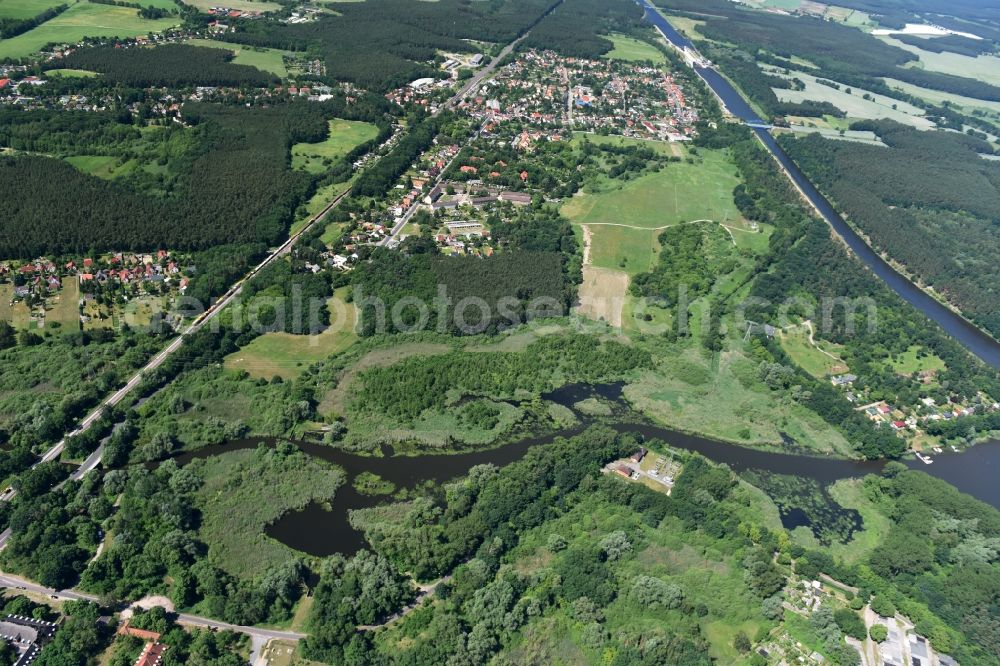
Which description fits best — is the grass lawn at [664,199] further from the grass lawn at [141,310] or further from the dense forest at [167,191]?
the grass lawn at [141,310]

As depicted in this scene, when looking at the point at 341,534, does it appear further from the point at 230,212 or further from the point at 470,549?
the point at 230,212

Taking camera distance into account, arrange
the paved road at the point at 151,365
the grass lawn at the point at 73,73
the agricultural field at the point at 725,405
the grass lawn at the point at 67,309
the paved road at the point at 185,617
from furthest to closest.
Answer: the grass lawn at the point at 73,73, the grass lawn at the point at 67,309, the agricultural field at the point at 725,405, the paved road at the point at 151,365, the paved road at the point at 185,617

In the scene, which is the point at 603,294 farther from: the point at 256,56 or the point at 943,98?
the point at 943,98

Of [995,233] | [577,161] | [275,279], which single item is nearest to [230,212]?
[275,279]

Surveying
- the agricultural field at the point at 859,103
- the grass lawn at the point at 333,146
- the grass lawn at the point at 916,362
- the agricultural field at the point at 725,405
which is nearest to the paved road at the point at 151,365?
the grass lawn at the point at 333,146

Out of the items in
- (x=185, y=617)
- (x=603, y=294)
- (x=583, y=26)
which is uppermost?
(x=583, y=26)

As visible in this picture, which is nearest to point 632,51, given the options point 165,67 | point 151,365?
point 165,67
